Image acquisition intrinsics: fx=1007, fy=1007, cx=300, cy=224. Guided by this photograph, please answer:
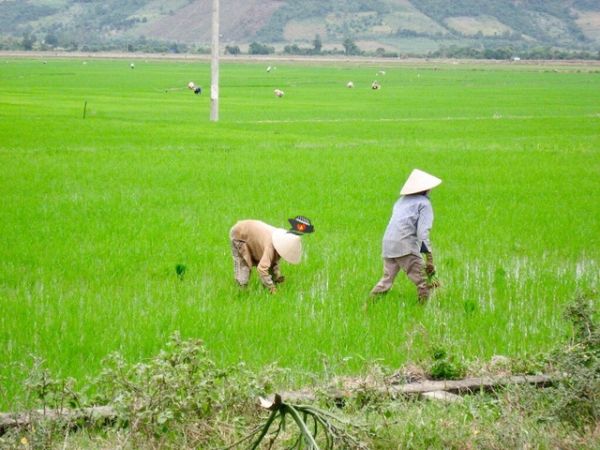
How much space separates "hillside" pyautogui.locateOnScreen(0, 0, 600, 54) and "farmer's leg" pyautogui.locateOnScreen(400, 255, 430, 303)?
13366 centimetres

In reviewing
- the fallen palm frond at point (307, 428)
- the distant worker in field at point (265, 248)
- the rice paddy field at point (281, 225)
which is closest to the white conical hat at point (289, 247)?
the distant worker in field at point (265, 248)

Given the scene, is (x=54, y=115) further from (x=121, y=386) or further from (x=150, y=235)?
(x=121, y=386)

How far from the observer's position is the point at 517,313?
22.9 feet

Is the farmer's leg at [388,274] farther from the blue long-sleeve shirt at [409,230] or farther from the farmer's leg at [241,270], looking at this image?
the farmer's leg at [241,270]

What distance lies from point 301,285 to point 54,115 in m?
18.5

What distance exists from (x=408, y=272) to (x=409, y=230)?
0.31 m

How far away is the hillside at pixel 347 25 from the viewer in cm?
15162

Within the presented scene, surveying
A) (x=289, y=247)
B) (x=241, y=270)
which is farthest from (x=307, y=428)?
(x=241, y=270)

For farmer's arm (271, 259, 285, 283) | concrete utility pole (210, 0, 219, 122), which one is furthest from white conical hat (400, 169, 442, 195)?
concrete utility pole (210, 0, 219, 122)

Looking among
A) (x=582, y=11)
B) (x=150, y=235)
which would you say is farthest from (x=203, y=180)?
(x=582, y=11)

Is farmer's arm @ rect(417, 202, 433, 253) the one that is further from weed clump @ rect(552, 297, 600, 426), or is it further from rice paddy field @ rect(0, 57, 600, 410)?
weed clump @ rect(552, 297, 600, 426)

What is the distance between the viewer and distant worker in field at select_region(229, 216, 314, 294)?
6570 millimetres

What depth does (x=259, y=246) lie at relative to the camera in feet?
22.7

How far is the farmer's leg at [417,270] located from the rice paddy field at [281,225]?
0.12 meters
